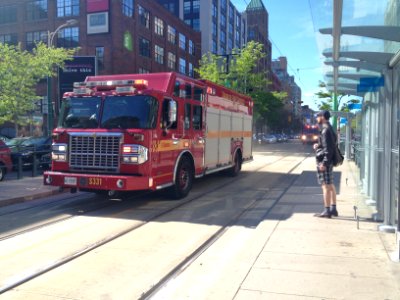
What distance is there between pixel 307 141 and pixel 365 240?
170 feet

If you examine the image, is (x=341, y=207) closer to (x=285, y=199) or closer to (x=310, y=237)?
(x=285, y=199)

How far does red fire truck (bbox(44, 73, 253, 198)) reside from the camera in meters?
8.48

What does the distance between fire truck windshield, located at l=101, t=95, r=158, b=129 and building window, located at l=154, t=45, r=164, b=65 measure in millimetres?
41160

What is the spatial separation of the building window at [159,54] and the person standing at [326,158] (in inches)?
1686

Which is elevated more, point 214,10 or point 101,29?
point 214,10

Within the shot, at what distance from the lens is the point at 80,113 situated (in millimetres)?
9258

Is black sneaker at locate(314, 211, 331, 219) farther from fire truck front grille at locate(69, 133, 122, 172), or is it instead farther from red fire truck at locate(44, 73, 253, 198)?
fire truck front grille at locate(69, 133, 122, 172)

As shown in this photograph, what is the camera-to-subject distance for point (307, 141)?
5681 centimetres

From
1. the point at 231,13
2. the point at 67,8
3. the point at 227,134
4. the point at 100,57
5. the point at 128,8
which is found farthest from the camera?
the point at 231,13

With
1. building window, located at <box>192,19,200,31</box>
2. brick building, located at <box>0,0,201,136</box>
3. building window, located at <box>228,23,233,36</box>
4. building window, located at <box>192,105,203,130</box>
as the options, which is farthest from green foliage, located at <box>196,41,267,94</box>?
building window, located at <box>228,23,233,36</box>

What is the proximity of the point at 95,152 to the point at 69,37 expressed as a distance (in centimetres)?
3660

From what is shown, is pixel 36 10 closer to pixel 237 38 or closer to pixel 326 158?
pixel 326 158

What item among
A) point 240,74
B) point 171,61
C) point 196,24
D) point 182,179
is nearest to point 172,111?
point 182,179

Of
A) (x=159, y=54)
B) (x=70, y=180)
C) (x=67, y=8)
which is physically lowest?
(x=70, y=180)
